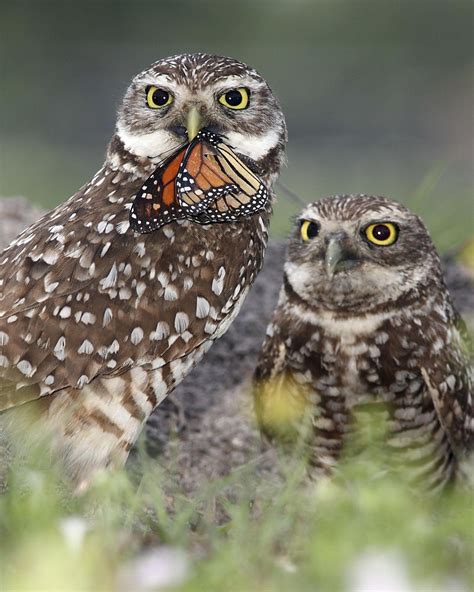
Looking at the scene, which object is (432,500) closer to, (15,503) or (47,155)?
(15,503)

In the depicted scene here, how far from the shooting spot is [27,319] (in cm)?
352

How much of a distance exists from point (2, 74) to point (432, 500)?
9.23 meters

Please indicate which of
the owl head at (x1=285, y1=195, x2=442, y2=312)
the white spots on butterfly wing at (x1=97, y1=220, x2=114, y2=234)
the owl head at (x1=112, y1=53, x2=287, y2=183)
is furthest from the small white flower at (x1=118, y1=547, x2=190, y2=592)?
the owl head at (x1=285, y1=195, x2=442, y2=312)

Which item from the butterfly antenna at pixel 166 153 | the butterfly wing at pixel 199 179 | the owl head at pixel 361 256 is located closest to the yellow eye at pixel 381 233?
the owl head at pixel 361 256

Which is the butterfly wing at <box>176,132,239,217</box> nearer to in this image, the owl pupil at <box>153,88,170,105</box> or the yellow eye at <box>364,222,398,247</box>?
the owl pupil at <box>153,88,170,105</box>

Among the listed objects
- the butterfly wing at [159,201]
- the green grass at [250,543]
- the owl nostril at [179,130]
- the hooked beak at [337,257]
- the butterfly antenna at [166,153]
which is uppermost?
the owl nostril at [179,130]

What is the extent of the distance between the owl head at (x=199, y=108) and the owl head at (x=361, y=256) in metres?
0.33

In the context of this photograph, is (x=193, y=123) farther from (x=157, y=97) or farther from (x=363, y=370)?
(x=363, y=370)

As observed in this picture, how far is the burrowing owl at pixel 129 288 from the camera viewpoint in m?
3.48

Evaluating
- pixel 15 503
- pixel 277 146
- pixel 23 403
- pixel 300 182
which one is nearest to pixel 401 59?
pixel 300 182

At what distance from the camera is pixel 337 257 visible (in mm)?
3809

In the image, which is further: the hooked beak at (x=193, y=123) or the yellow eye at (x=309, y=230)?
the yellow eye at (x=309, y=230)

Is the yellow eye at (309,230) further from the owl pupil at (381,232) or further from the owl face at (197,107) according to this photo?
the owl face at (197,107)

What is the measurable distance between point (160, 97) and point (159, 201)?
1.29ft
